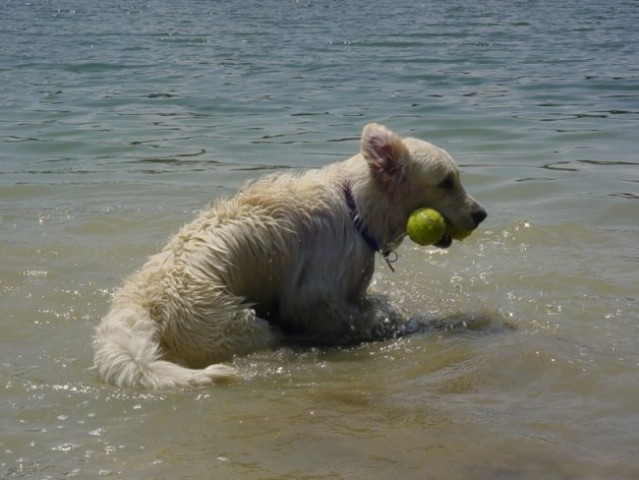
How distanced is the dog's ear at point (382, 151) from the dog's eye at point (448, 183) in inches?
11.2

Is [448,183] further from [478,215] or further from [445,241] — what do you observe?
[445,241]

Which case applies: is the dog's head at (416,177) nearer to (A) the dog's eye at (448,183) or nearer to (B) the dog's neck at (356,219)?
(A) the dog's eye at (448,183)

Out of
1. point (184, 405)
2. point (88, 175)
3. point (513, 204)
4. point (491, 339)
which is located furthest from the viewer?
point (88, 175)

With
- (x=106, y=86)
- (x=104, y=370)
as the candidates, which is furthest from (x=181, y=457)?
(x=106, y=86)

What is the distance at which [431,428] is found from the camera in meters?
4.93

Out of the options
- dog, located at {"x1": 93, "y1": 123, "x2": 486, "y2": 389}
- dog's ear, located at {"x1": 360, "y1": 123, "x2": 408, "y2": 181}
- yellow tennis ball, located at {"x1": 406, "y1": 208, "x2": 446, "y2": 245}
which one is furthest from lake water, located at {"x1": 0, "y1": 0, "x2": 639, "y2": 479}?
dog's ear, located at {"x1": 360, "y1": 123, "x2": 408, "y2": 181}

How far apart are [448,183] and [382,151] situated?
49 centimetres

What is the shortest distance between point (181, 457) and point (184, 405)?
65cm

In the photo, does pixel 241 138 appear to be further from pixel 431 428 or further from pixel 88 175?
Answer: pixel 431 428

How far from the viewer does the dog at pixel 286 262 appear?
5949 mm

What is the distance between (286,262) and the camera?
6441 mm

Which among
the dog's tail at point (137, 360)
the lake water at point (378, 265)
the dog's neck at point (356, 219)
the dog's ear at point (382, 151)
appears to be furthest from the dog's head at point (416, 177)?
the dog's tail at point (137, 360)

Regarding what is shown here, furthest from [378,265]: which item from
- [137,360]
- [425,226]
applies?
[137,360]

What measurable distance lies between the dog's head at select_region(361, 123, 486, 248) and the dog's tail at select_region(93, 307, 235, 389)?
1.66 meters
